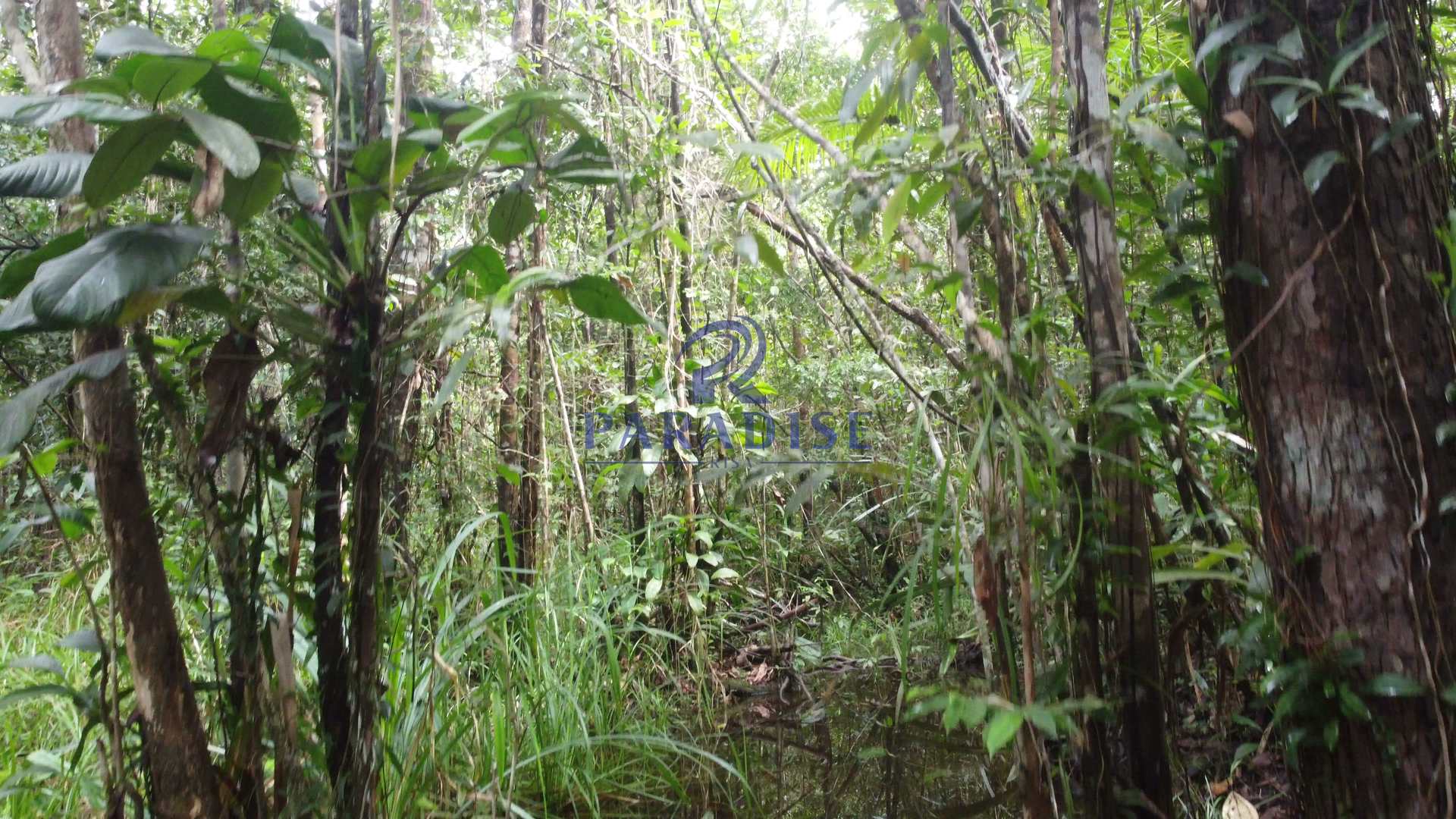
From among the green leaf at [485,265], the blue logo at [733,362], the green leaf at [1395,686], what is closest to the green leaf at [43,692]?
the green leaf at [485,265]

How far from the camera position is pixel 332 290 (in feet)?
3.36

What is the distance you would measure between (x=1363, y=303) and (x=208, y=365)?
4.45 ft

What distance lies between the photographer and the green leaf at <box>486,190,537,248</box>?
1.10 metres

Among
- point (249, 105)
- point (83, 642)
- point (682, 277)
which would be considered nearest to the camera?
point (249, 105)

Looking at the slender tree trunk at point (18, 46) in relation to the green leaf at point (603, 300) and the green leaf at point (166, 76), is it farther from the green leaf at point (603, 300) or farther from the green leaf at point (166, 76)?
the green leaf at point (603, 300)

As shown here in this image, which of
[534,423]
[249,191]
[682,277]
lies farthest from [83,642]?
[682,277]

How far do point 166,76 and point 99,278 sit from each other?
0.70 feet

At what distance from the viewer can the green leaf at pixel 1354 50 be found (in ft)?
3.06

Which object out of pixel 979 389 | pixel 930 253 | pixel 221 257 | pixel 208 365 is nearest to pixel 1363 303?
pixel 979 389

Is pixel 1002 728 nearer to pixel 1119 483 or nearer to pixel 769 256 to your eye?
pixel 1119 483

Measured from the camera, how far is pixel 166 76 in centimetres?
81

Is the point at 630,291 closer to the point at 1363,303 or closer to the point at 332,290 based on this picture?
the point at 332,290

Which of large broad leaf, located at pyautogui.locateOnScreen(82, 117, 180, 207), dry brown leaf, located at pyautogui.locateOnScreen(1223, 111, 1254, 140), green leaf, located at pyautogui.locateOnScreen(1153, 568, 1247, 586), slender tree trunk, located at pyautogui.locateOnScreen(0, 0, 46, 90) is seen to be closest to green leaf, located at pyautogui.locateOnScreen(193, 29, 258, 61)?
large broad leaf, located at pyautogui.locateOnScreen(82, 117, 180, 207)

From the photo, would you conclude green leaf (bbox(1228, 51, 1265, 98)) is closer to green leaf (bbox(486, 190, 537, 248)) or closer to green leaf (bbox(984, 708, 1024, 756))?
green leaf (bbox(984, 708, 1024, 756))
